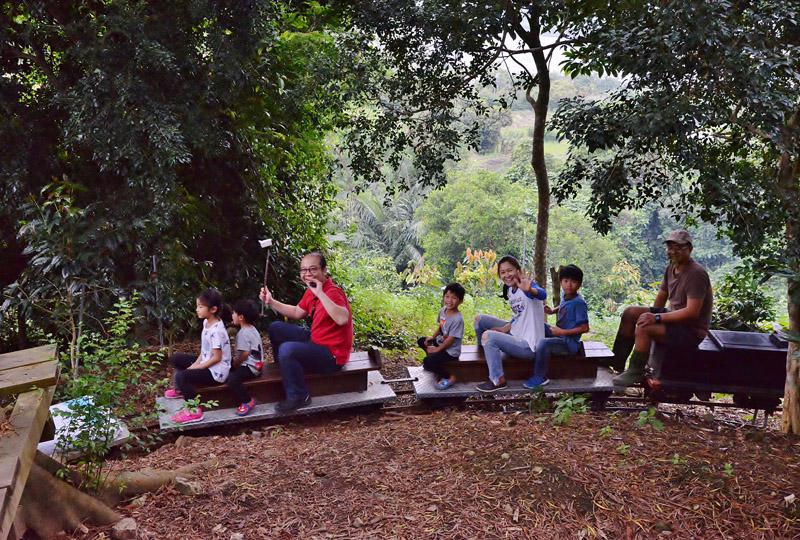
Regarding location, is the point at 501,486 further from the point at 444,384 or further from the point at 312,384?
the point at 312,384

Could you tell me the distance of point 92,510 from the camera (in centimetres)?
329

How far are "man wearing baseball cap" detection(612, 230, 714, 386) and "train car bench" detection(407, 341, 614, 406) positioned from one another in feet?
1.13

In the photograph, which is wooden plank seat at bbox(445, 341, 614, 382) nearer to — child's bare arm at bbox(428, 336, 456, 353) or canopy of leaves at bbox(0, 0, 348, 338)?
child's bare arm at bbox(428, 336, 456, 353)

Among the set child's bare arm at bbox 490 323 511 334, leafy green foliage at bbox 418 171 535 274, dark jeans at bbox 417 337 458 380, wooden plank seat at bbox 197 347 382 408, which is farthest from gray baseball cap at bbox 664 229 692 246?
leafy green foliage at bbox 418 171 535 274

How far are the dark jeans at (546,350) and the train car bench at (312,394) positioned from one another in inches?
55.9

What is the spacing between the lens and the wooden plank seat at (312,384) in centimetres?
589

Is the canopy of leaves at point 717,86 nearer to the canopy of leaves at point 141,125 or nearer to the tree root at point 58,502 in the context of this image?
the canopy of leaves at point 141,125

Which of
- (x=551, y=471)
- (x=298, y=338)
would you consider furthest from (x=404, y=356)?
(x=551, y=471)

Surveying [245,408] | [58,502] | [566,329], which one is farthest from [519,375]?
[58,502]

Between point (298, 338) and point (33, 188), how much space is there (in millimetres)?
3816

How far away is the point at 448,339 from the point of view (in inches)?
247

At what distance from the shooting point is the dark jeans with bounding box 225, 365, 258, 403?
582 cm

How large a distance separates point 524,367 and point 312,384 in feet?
6.81

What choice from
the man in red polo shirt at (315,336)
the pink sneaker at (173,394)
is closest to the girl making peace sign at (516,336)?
the man in red polo shirt at (315,336)
